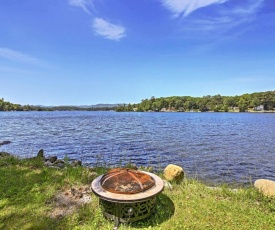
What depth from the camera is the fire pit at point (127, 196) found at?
15.6ft

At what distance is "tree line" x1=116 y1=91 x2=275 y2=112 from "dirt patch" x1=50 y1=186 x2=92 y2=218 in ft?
455

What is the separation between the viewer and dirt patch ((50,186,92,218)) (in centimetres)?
549

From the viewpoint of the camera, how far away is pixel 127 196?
15.6 ft

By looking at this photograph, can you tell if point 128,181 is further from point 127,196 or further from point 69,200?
point 69,200

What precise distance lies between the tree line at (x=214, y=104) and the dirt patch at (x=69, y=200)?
5457 inches

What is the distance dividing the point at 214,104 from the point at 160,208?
152321mm

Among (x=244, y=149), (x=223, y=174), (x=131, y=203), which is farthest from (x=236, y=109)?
(x=131, y=203)

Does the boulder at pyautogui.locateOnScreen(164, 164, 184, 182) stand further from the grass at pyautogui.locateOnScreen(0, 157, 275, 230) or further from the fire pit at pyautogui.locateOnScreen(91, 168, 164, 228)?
the fire pit at pyautogui.locateOnScreen(91, 168, 164, 228)

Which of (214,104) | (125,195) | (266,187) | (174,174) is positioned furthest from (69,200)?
(214,104)

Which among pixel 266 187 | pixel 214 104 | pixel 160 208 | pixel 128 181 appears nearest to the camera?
pixel 128 181

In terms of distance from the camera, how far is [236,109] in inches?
5507

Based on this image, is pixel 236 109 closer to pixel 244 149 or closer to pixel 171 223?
pixel 244 149

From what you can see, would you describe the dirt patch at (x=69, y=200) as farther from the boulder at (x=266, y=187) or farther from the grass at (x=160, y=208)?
the boulder at (x=266, y=187)

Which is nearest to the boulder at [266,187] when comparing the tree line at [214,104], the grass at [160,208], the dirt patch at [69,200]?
the grass at [160,208]
